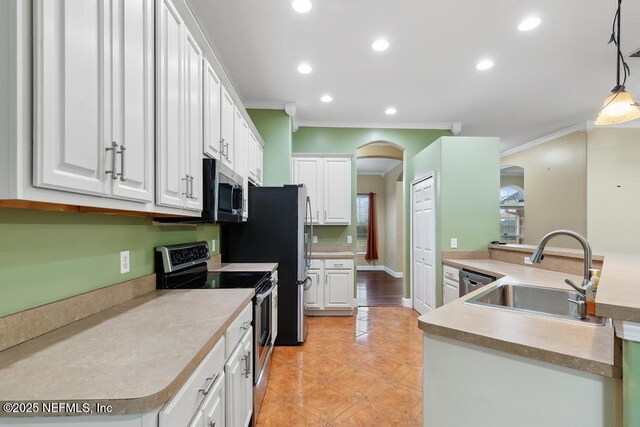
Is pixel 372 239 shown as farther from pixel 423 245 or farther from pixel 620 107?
pixel 620 107

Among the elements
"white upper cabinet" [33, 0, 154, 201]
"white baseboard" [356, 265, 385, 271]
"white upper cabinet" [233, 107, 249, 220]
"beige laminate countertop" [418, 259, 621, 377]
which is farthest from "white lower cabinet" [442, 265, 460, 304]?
"white baseboard" [356, 265, 385, 271]

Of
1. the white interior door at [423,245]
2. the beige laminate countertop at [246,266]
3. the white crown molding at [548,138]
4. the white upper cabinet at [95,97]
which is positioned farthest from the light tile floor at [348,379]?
the white crown molding at [548,138]

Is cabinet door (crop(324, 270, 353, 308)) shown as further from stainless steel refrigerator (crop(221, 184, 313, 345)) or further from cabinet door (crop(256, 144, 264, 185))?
cabinet door (crop(256, 144, 264, 185))

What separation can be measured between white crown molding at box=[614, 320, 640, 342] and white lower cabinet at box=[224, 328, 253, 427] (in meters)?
1.40

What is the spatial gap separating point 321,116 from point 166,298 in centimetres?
348

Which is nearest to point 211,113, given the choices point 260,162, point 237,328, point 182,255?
point 182,255

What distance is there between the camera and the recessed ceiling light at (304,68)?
2.93 m

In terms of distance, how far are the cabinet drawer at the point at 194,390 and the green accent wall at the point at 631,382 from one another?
4.16 feet

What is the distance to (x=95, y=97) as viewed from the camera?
93 cm

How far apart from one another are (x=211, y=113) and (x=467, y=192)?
124 inches

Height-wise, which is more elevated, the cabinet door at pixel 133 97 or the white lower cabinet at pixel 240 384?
the cabinet door at pixel 133 97

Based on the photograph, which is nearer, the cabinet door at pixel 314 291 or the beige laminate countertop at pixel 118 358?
the beige laminate countertop at pixel 118 358

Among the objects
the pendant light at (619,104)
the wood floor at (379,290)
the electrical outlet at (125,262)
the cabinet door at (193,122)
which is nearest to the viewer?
the electrical outlet at (125,262)

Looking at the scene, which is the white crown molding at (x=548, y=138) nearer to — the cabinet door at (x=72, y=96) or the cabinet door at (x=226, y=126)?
the cabinet door at (x=226, y=126)
